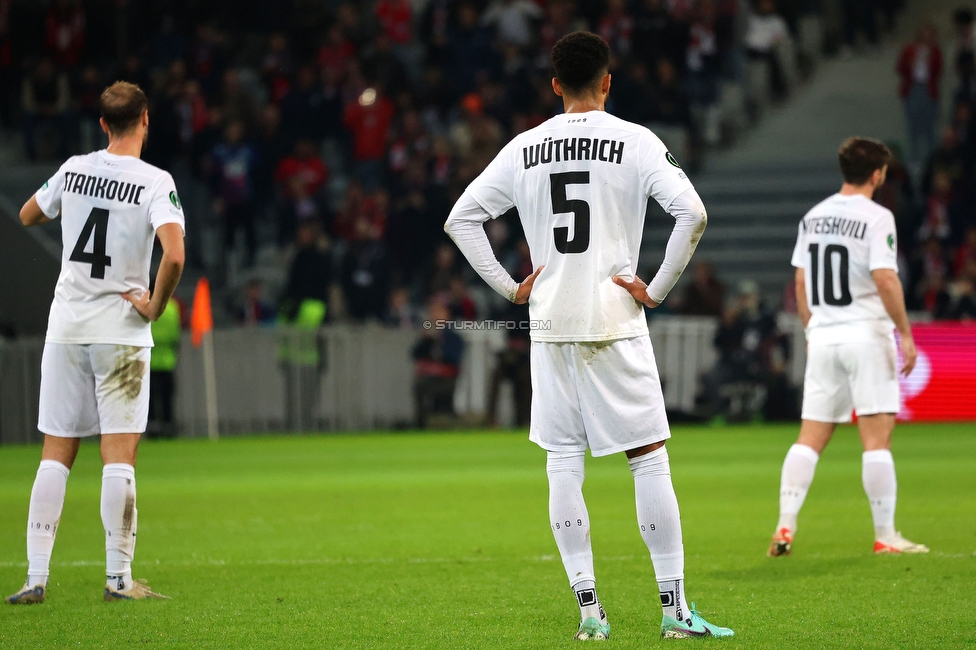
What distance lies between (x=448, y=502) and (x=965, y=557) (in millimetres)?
4578

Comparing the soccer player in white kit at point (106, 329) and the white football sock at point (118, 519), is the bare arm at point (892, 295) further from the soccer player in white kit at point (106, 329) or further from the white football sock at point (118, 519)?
the white football sock at point (118, 519)

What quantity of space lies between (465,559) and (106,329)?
2.50 meters

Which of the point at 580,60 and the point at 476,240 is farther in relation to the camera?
the point at 476,240

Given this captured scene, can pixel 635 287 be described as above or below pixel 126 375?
above

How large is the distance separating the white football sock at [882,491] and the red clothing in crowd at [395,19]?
1943 cm

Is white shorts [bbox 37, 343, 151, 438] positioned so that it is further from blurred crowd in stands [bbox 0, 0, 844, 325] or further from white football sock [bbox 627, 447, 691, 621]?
blurred crowd in stands [bbox 0, 0, 844, 325]

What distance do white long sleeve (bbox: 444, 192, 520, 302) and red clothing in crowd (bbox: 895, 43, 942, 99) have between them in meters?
20.0

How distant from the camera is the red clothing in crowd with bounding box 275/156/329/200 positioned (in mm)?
22750

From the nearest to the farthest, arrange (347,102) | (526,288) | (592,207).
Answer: (592,207) → (526,288) → (347,102)

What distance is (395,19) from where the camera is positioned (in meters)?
26.0

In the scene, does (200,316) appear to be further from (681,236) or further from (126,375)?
(681,236)

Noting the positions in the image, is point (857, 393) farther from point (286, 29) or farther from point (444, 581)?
point (286, 29)

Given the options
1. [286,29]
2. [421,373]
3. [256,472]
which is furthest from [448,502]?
[286,29]

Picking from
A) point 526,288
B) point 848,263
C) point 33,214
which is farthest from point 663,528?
point 33,214
